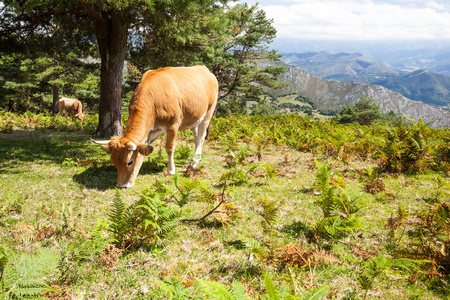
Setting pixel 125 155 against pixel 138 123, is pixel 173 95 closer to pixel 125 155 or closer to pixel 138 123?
pixel 138 123

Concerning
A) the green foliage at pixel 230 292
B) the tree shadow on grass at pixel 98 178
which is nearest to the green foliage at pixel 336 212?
the green foliage at pixel 230 292

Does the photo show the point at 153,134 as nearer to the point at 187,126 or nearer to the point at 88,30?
the point at 187,126

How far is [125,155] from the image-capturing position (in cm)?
572

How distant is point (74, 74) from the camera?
2862 centimetres

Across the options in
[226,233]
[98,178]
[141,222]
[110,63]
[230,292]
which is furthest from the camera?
[110,63]

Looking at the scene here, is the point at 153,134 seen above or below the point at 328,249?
above

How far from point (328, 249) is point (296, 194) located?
2282 millimetres

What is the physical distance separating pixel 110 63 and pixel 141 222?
8818 mm

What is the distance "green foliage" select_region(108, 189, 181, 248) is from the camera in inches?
144

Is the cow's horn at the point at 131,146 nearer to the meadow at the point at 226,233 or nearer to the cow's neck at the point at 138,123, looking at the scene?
the cow's neck at the point at 138,123

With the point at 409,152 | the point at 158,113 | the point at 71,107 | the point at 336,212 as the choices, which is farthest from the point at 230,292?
the point at 71,107

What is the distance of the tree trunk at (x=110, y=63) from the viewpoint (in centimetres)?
961

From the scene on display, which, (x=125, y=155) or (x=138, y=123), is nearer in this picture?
(x=125, y=155)

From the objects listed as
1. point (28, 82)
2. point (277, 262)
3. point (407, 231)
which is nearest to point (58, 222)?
point (277, 262)
